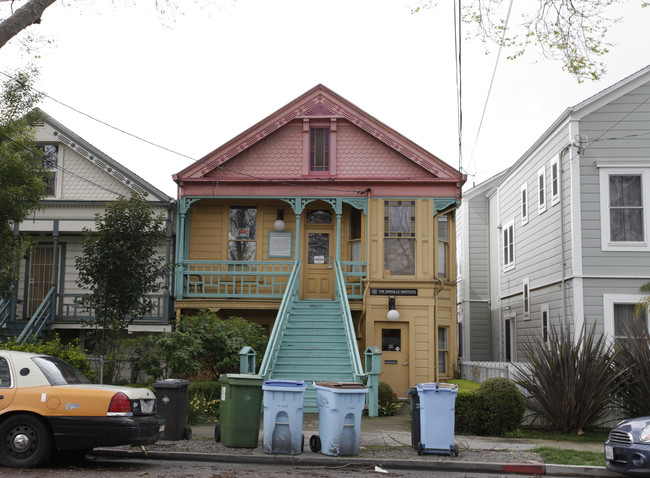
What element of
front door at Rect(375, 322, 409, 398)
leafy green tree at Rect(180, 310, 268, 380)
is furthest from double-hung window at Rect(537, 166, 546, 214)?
leafy green tree at Rect(180, 310, 268, 380)

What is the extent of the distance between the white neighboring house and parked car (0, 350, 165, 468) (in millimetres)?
10561

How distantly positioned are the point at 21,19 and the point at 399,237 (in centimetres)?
1198

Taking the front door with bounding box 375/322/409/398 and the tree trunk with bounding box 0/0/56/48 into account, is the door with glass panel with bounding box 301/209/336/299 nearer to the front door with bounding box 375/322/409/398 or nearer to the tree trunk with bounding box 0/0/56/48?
the front door with bounding box 375/322/409/398

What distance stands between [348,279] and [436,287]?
98.0 inches

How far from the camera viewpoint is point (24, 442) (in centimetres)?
920

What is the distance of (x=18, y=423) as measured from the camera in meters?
9.27

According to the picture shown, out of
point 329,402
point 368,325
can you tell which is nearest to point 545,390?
point 329,402

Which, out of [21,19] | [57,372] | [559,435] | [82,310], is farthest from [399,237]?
[21,19]

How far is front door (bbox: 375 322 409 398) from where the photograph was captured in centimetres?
1942

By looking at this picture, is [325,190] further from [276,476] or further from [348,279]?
[276,476]

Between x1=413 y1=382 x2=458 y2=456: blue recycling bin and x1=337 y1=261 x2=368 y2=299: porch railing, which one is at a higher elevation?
x1=337 y1=261 x2=368 y2=299: porch railing

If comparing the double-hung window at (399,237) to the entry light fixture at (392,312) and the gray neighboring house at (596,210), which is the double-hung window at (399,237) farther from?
the gray neighboring house at (596,210)

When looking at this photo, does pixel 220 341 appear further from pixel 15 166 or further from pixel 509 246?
pixel 509 246

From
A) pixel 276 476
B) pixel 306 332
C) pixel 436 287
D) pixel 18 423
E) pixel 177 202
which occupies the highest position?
pixel 177 202
